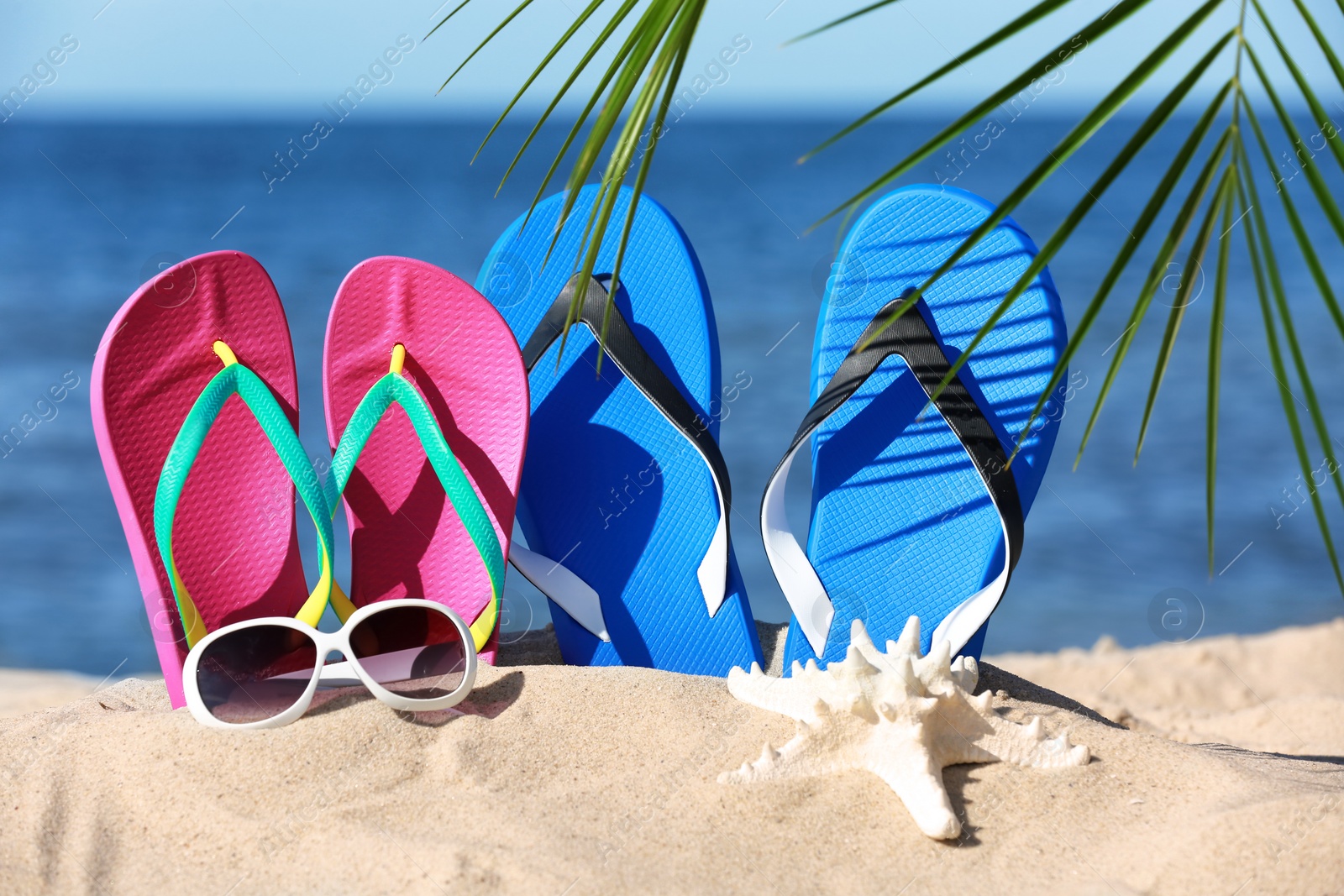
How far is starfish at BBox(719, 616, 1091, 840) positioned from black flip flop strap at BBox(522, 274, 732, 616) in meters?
0.65

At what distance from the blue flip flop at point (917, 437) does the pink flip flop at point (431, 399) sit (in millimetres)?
594

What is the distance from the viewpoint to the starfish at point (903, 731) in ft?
5.27

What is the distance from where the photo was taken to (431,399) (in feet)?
7.48

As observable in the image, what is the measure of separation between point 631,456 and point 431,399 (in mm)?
513

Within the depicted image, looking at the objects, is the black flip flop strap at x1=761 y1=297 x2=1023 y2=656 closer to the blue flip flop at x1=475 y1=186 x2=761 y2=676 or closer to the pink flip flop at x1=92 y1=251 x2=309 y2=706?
the blue flip flop at x1=475 y1=186 x2=761 y2=676

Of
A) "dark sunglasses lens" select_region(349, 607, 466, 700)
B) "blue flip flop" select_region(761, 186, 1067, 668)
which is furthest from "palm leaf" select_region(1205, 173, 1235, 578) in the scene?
"dark sunglasses lens" select_region(349, 607, 466, 700)

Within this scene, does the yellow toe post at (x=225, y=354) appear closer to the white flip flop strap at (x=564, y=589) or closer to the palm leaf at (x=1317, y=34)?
the white flip flop strap at (x=564, y=589)

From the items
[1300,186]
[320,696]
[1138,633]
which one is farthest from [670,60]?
[1300,186]

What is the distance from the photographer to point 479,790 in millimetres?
1633

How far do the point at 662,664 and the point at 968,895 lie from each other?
1079 millimetres

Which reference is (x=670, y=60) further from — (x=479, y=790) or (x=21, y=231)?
(x=21, y=231)

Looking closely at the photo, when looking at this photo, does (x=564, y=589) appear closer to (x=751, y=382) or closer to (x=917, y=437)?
(x=917, y=437)

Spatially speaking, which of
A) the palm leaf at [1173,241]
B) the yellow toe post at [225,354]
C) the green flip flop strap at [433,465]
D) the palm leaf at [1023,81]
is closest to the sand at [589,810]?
the green flip flop strap at [433,465]

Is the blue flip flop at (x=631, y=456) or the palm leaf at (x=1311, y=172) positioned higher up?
the palm leaf at (x=1311, y=172)
